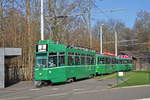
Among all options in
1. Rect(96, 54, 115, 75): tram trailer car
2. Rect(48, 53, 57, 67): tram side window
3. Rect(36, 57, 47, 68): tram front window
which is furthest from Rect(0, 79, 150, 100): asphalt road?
Rect(96, 54, 115, 75): tram trailer car

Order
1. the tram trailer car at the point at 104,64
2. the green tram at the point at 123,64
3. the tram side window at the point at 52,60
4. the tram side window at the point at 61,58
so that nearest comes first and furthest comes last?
the tram side window at the point at 52,60 → the tram side window at the point at 61,58 → the tram trailer car at the point at 104,64 → the green tram at the point at 123,64

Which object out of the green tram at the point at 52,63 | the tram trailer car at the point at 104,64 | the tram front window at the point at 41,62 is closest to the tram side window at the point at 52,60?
the green tram at the point at 52,63

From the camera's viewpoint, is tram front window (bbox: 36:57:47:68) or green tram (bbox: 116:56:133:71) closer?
tram front window (bbox: 36:57:47:68)

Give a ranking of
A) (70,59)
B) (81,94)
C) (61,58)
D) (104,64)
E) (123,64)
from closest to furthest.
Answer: (81,94) → (61,58) → (70,59) → (104,64) → (123,64)

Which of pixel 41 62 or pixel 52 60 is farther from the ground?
pixel 52 60

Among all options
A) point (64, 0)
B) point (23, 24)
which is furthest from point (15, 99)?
point (64, 0)

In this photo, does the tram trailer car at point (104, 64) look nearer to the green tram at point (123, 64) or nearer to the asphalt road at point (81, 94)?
the green tram at point (123, 64)

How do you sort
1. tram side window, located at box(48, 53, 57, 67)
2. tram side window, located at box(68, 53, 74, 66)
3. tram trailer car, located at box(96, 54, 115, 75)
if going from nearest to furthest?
1. tram side window, located at box(48, 53, 57, 67)
2. tram side window, located at box(68, 53, 74, 66)
3. tram trailer car, located at box(96, 54, 115, 75)

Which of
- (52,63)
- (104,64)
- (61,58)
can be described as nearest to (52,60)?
(52,63)

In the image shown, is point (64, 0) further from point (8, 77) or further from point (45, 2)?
point (8, 77)

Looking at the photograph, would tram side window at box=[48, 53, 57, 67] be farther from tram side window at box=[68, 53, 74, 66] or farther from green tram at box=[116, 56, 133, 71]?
green tram at box=[116, 56, 133, 71]

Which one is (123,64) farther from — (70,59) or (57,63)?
(57,63)

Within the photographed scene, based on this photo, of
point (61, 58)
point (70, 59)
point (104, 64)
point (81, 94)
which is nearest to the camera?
point (81, 94)

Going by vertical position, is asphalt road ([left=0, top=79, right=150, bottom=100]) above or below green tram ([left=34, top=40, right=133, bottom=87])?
below
